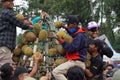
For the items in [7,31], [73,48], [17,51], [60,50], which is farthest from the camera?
[17,51]

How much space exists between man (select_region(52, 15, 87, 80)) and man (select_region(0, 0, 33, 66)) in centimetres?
94

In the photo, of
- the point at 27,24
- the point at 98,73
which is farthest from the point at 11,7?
the point at 98,73

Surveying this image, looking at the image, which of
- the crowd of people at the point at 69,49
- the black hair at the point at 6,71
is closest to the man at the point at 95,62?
the crowd of people at the point at 69,49

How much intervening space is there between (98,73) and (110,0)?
30266 mm

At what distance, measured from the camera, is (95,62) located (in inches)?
306

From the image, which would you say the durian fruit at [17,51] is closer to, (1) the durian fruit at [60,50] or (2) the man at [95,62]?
(1) the durian fruit at [60,50]

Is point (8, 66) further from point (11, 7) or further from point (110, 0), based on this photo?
point (110, 0)

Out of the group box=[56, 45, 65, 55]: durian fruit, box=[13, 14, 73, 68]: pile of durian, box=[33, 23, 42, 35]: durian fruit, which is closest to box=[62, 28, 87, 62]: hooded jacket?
box=[56, 45, 65, 55]: durian fruit

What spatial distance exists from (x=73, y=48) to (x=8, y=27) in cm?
155

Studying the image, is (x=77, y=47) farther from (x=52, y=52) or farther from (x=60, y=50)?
(x=52, y=52)

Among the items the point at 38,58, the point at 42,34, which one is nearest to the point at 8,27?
the point at 42,34

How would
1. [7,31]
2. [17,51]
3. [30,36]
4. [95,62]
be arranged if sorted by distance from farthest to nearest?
[17,51], [7,31], [30,36], [95,62]

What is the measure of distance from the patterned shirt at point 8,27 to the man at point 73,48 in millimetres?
983

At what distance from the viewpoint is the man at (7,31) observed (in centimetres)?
795
